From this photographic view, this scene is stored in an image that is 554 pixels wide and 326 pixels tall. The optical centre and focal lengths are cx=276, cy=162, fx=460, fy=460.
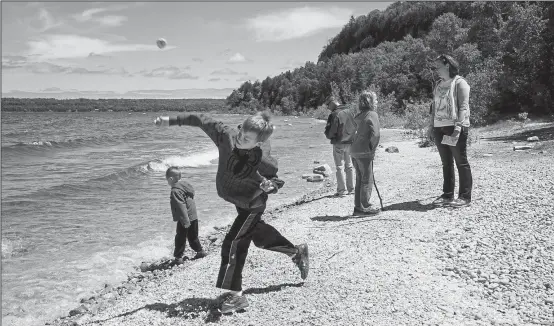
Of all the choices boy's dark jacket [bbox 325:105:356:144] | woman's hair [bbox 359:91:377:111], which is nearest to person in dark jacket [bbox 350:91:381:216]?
woman's hair [bbox 359:91:377:111]

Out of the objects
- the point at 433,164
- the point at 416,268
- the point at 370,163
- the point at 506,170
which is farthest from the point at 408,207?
the point at 433,164

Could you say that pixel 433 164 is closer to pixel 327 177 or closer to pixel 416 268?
pixel 327 177

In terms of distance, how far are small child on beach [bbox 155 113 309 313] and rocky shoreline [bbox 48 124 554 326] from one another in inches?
16.3

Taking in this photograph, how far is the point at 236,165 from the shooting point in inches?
173

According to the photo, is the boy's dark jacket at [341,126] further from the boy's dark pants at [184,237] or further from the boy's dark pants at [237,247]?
the boy's dark pants at [237,247]

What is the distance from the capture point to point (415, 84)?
57.1 meters

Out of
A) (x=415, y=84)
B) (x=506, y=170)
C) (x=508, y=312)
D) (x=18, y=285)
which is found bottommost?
(x=18, y=285)

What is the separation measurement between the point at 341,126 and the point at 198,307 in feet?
18.3

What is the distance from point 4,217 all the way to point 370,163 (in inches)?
392

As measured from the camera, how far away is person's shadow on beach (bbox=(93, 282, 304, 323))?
186 inches

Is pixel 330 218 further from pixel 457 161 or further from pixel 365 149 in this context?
pixel 457 161

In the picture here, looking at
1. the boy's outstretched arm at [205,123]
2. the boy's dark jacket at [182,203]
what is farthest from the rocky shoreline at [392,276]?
the boy's outstretched arm at [205,123]

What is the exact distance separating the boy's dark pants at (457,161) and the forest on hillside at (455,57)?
56.3ft

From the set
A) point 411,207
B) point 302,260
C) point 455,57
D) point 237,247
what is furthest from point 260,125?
point 455,57
